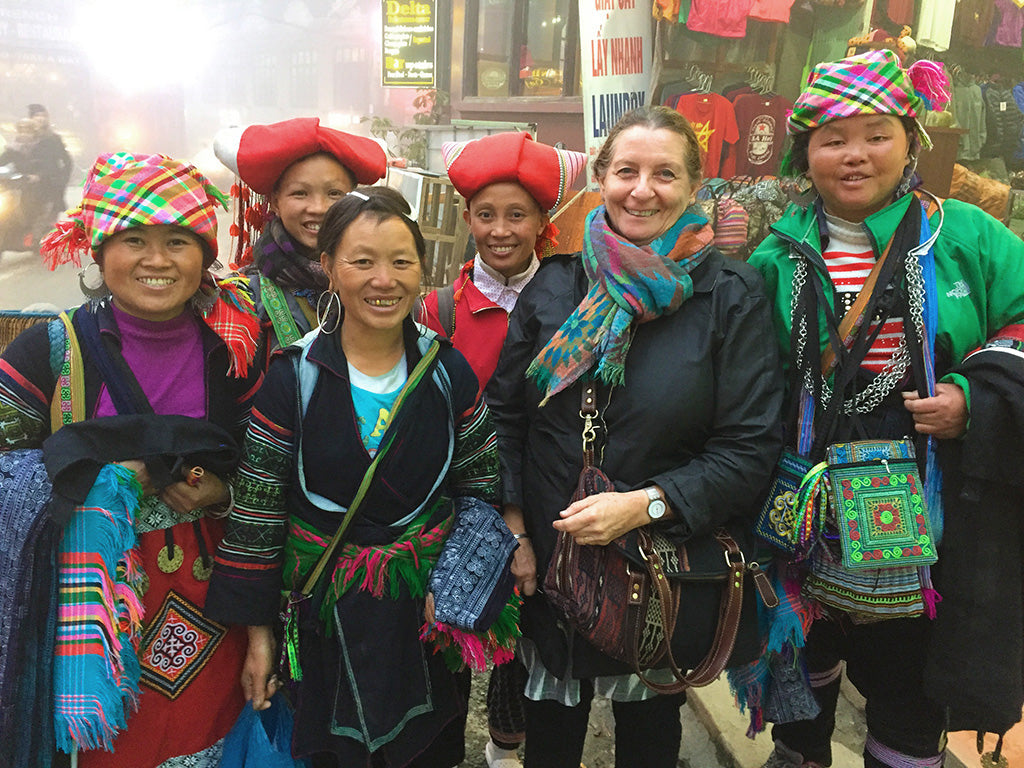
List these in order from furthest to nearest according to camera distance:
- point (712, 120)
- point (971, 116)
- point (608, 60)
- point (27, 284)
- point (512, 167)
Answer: point (27, 284), point (971, 116), point (712, 120), point (608, 60), point (512, 167)

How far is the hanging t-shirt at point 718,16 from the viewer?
232 inches

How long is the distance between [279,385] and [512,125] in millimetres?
7899

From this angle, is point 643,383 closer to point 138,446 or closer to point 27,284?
point 138,446

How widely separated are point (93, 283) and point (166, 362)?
311 mm

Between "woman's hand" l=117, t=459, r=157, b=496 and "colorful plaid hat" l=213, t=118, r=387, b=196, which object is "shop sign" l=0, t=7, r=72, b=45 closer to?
"colorful plaid hat" l=213, t=118, r=387, b=196

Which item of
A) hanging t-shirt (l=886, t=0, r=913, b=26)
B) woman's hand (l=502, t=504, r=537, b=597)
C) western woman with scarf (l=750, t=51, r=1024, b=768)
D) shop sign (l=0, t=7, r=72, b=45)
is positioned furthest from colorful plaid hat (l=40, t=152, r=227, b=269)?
hanging t-shirt (l=886, t=0, r=913, b=26)

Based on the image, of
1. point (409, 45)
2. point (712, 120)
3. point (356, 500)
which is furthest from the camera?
point (409, 45)

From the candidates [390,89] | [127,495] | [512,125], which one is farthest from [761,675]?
[390,89]

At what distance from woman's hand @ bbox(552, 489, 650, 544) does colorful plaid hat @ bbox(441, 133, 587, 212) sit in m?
1.15

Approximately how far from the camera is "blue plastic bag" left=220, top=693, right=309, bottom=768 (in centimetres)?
193

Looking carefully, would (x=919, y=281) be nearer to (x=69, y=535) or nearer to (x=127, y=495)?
(x=127, y=495)

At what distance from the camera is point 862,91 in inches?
71.1

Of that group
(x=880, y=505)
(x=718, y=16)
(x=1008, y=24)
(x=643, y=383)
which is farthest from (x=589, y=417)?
(x=1008, y=24)

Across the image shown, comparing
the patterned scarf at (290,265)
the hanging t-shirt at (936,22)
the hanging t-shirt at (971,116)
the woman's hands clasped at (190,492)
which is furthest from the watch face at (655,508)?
the hanging t-shirt at (936,22)
